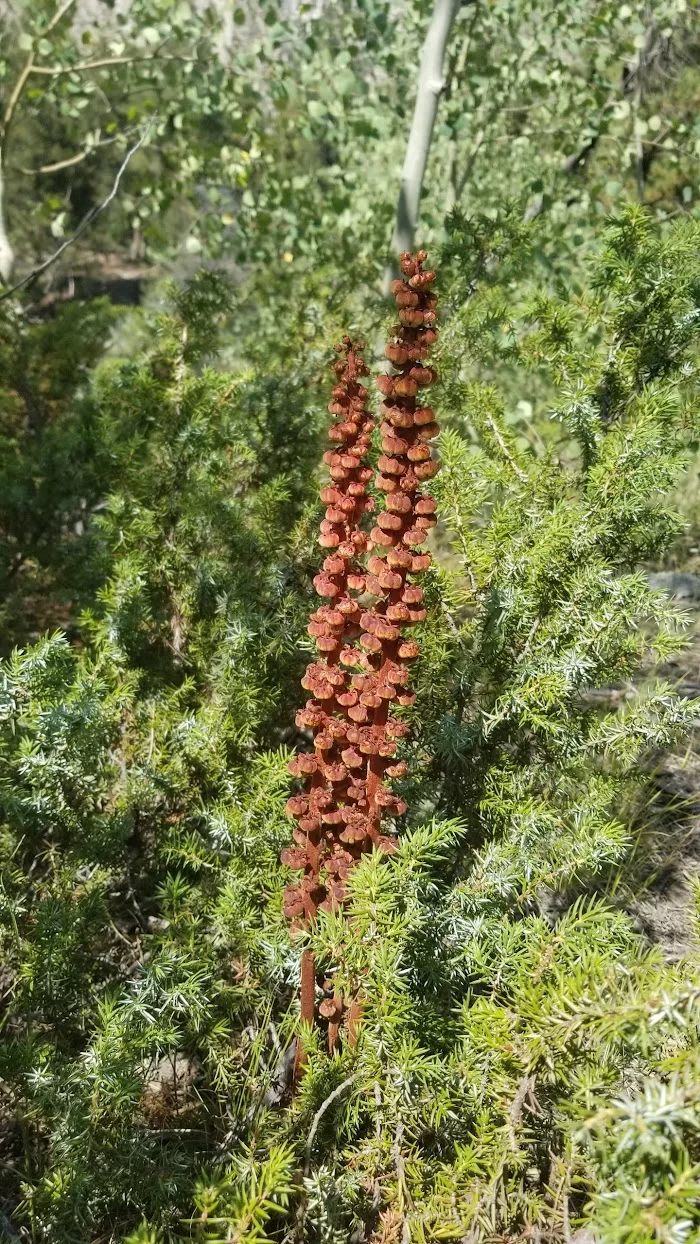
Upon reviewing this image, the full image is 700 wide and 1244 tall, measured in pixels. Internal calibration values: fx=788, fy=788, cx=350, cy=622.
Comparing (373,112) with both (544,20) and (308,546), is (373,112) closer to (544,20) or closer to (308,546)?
(544,20)

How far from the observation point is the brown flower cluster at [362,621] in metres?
1.05

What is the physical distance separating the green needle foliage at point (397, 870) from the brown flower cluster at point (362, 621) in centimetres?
9

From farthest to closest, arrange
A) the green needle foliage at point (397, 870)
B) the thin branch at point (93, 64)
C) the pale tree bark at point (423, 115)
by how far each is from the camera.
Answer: the thin branch at point (93, 64), the pale tree bark at point (423, 115), the green needle foliage at point (397, 870)

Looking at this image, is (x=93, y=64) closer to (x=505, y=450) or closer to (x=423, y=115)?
(x=423, y=115)

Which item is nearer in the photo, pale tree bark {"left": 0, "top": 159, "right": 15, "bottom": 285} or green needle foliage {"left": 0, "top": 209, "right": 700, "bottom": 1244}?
green needle foliage {"left": 0, "top": 209, "right": 700, "bottom": 1244}

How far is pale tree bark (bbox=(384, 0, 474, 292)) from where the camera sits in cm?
271

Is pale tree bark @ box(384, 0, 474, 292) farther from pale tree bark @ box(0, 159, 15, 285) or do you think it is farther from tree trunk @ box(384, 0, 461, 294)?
pale tree bark @ box(0, 159, 15, 285)

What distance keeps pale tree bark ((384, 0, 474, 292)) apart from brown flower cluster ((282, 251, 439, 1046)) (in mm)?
1975

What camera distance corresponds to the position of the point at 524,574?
1428 mm

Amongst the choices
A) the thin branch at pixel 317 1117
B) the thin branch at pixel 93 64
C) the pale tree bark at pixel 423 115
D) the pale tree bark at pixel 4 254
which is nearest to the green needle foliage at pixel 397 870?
the thin branch at pixel 317 1117

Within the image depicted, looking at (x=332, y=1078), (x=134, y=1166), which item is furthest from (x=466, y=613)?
(x=134, y=1166)

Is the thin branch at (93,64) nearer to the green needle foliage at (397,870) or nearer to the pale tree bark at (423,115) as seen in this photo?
the pale tree bark at (423,115)

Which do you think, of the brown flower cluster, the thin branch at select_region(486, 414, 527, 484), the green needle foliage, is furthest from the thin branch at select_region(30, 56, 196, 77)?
the brown flower cluster

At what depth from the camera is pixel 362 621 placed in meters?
1.09
